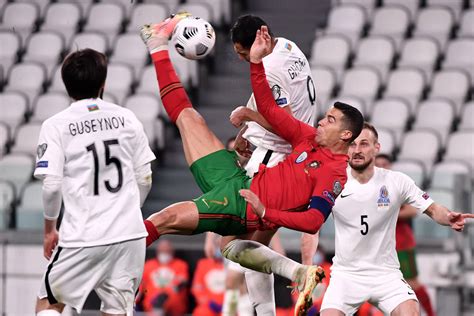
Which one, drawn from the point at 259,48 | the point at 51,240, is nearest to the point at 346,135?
the point at 259,48

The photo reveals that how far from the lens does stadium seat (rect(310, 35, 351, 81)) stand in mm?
15094

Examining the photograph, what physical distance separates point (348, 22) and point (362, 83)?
1.26 m

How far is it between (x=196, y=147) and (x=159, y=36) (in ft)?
2.47

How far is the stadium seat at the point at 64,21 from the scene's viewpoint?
16094 mm

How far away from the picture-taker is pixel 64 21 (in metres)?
16.2

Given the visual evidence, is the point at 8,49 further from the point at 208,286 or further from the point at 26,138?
the point at 208,286

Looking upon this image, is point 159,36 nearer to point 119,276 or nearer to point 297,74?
point 297,74

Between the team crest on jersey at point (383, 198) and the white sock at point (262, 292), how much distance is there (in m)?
0.99

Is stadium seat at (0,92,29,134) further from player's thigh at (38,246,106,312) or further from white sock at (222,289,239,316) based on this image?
player's thigh at (38,246,106,312)

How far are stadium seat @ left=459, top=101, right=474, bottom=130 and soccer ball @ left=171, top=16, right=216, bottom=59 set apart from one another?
6731mm

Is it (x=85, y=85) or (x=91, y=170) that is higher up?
(x=85, y=85)

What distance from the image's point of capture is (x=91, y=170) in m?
6.57

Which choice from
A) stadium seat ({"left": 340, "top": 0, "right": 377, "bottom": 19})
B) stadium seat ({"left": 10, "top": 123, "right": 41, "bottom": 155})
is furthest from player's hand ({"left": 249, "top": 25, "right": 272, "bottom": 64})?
stadium seat ({"left": 340, "top": 0, "right": 377, "bottom": 19})

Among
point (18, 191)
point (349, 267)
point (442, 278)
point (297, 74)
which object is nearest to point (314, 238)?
point (349, 267)
